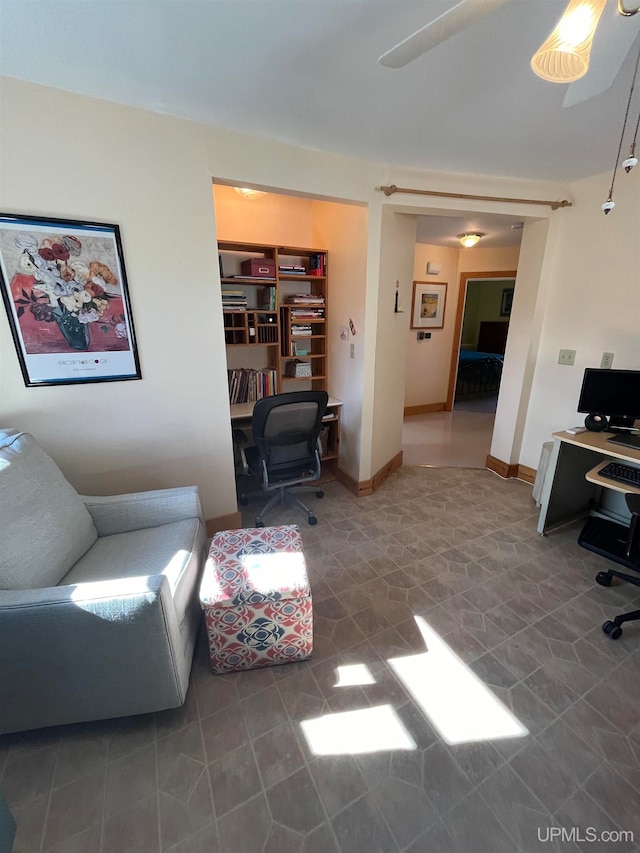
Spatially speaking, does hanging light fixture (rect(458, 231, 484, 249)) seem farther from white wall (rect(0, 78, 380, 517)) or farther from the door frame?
white wall (rect(0, 78, 380, 517))

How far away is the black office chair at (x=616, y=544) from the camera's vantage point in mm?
1574

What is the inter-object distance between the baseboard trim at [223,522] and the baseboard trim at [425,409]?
137 inches

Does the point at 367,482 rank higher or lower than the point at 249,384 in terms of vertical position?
lower

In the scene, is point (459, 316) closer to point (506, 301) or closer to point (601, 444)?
point (506, 301)

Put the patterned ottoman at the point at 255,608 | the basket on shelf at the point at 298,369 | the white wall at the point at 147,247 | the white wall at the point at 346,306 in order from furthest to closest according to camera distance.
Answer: the basket on shelf at the point at 298,369, the white wall at the point at 346,306, the white wall at the point at 147,247, the patterned ottoman at the point at 255,608

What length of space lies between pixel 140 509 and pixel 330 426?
6.02 feet

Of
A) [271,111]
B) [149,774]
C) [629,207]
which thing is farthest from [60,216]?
[629,207]

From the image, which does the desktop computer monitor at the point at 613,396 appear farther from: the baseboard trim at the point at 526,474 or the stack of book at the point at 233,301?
the stack of book at the point at 233,301

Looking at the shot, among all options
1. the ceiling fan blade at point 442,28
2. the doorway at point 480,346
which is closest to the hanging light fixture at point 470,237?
the doorway at point 480,346

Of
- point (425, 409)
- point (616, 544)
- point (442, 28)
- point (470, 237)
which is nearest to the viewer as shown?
point (442, 28)

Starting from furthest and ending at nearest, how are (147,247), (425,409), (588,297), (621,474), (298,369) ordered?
(425,409)
(298,369)
(588,297)
(621,474)
(147,247)

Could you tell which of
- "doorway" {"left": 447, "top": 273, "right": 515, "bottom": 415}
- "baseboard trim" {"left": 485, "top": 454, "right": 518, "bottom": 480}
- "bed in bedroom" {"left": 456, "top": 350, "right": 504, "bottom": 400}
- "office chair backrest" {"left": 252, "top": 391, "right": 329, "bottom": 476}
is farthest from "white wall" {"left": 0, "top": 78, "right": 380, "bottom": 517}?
"bed in bedroom" {"left": 456, "top": 350, "right": 504, "bottom": 400}

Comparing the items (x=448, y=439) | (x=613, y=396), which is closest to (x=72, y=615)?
(x=613, y=396)

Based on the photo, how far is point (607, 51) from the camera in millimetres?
1014
